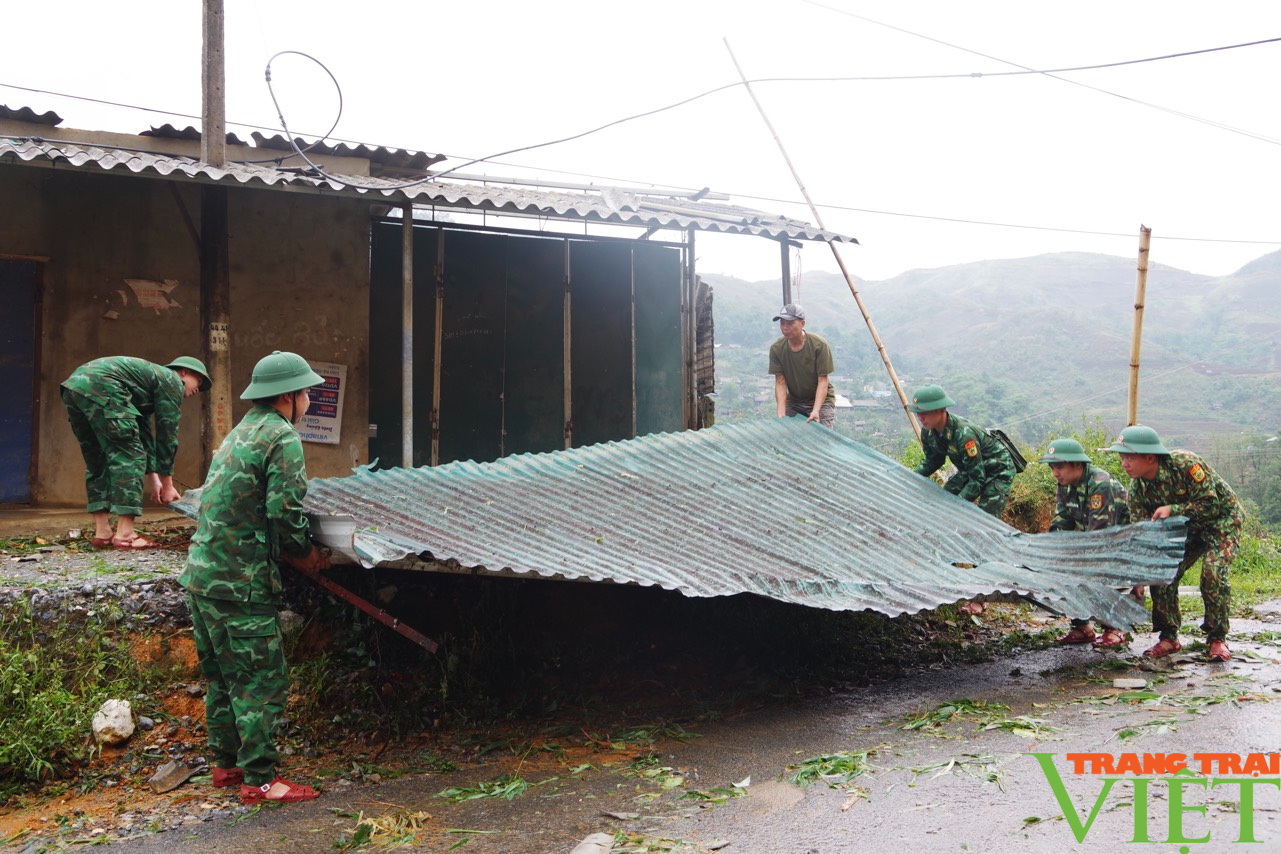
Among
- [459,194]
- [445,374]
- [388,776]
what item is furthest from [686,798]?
[445,374]

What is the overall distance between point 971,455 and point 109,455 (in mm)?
5487

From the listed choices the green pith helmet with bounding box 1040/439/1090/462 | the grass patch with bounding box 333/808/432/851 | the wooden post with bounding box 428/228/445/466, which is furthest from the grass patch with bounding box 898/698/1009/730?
the wooden post with bounding box 428/228/445/466

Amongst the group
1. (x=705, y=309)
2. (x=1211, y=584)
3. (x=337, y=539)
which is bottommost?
(x=1211, y=584)

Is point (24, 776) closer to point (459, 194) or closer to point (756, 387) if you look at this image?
point (459, 194)

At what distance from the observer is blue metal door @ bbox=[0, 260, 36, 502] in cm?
709

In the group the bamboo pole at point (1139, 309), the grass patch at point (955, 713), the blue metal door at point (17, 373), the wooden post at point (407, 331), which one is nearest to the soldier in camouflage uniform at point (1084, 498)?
the bamboo pole at point (1139, 309)

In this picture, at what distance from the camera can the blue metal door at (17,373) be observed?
7086 mm

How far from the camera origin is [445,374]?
26.9 ft

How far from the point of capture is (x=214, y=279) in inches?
285

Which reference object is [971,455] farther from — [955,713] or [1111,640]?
[955,713]

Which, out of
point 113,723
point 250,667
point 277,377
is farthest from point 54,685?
point 277,377

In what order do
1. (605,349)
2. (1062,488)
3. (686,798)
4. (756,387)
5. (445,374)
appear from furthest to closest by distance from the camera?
1. (756,387)
2. (605,349)
3. (445,374)
4. (1062,488)
5. (686,798)

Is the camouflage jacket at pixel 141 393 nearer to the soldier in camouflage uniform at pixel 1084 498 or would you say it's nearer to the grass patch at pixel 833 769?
the grass patch at pixel 833 769

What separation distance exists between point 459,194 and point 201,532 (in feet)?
12.6
